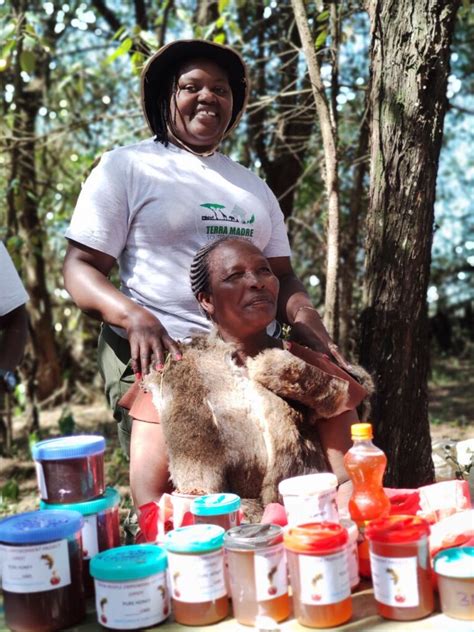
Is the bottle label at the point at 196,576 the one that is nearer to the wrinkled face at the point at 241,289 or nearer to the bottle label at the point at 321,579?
the bottle label at the point at 321,579

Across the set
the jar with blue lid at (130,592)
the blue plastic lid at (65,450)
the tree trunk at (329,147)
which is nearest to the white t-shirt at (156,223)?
the blue plastic lid at (65,450)

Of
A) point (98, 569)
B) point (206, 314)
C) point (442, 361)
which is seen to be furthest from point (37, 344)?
point (98, 569)

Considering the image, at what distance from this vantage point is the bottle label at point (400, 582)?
5.30 feet

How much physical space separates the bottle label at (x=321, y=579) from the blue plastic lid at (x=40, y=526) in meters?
0.53

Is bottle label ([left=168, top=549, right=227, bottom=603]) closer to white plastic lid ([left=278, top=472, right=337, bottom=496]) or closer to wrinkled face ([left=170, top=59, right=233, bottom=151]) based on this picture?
white plastic lid ([left=278, top=472, right=337, bottom=496])

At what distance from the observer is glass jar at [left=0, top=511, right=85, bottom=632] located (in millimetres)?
1643

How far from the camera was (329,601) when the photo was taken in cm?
160

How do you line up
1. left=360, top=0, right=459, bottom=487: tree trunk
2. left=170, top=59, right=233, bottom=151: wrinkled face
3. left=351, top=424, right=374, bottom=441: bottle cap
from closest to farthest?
left=351, top=424, right=374, bottom=441: bottle cap < left=170, top=59, right=233, bottom=151: wrinkled face < left=360, top=0, right=459, bottom=487: tree trunk

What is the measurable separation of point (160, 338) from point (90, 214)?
0.54 meters

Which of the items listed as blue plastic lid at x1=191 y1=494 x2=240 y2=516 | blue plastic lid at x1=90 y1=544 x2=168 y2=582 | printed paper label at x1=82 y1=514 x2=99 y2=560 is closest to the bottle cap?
blue plastic lid at x1=191 y1=494 x2=240 y2=516

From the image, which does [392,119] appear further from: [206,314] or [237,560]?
[237,560]

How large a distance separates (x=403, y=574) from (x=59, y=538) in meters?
0.77

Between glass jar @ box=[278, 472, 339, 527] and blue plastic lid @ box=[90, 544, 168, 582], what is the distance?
351mm

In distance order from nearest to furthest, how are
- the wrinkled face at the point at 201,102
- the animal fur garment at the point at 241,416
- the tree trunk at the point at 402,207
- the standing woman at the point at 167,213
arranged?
the animal fur garment at the point at 241,416 < the standing woman at the point at 167,213 < the wrinkled face at the point at 201,102 < the tree trunk at the point at 402,207
